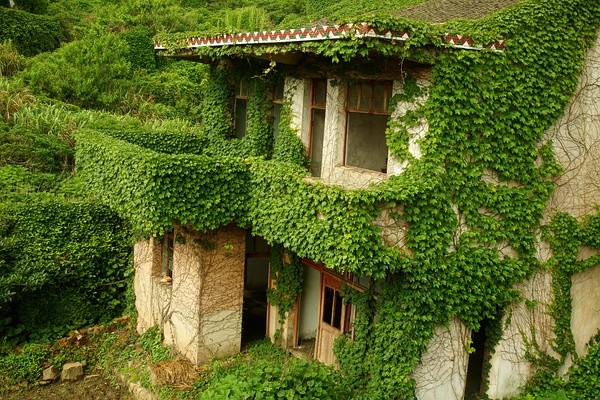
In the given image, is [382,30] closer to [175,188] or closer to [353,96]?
[353,96]

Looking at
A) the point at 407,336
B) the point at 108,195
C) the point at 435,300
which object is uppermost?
the point at 108,195

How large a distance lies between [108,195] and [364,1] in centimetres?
793

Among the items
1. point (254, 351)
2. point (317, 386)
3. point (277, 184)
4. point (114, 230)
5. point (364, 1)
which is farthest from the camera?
point (114, 230)

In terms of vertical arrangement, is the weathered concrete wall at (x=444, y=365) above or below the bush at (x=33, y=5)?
below

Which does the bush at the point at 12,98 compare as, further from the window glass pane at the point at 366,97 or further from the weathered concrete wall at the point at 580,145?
the weathered concrete wall at the point at 580,145

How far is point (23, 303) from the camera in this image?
1536cm

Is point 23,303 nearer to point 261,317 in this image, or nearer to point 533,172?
point 261,317

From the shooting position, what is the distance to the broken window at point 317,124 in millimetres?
11844

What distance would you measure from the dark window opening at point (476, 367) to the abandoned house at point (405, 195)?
0.20ft

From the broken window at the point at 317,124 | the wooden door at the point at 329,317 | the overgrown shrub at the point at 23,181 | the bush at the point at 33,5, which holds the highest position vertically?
the bush at the point at 33,5

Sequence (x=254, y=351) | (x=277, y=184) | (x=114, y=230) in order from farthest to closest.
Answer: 1. (x=114, y=230)
2. (x=254, y=351)
3. (x=277, y=184)

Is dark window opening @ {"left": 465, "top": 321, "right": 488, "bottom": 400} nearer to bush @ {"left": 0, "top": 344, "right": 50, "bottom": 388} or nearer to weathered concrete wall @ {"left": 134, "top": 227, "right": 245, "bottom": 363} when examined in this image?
weathered concrete wall @ {"left": 134, "top": 227, "right": 245, "bottom": 363}

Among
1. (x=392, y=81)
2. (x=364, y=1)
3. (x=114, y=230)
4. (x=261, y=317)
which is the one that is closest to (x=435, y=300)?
(x=392, y=81)

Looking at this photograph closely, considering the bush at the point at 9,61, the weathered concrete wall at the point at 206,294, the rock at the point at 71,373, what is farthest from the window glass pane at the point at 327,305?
the bush at the point at 9,61
